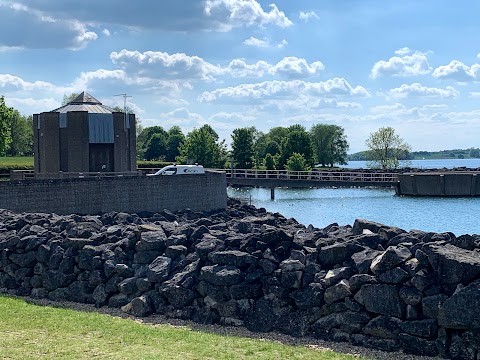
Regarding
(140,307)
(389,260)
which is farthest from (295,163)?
(389,260)

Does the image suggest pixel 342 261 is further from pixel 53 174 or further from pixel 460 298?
pixel 53 174

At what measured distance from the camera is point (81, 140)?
49438 mm

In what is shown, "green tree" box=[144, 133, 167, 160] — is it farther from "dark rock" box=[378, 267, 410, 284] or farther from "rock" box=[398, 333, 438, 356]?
"rock" box=[398, 333, 438, 356]

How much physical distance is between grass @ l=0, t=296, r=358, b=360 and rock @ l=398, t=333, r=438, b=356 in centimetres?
85

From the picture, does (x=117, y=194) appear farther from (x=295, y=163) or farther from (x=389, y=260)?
(x=295, y=163)

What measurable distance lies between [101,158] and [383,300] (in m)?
43.1

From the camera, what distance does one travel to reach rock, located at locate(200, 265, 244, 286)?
10898mm

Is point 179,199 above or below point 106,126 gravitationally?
below

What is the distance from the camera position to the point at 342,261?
1070cm

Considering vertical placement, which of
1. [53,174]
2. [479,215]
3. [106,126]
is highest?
[106,126]

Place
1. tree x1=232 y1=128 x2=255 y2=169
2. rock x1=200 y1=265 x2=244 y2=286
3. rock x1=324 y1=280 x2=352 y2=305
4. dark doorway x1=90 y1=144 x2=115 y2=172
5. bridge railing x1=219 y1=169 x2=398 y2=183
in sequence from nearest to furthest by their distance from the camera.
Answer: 1. rock x1=324 y1=280 x2=352 y2=305
2. rock x1=200 y1=265 x2=244 y2=286
3. dark doorway x1=90 y1=144 x2=115 y2=172
4. bridge railing x1=219 y1=169 x2=398 y2=183
5. tree x1=232 y1=128 x2=255 y2=169

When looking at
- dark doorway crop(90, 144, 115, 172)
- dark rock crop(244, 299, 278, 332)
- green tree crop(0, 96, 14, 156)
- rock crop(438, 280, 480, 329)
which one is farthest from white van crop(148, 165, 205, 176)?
rock crop(438, 280, 480, 329)

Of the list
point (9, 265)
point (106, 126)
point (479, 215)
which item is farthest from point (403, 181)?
point (9, 265)

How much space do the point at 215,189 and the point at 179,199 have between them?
3.63 m
